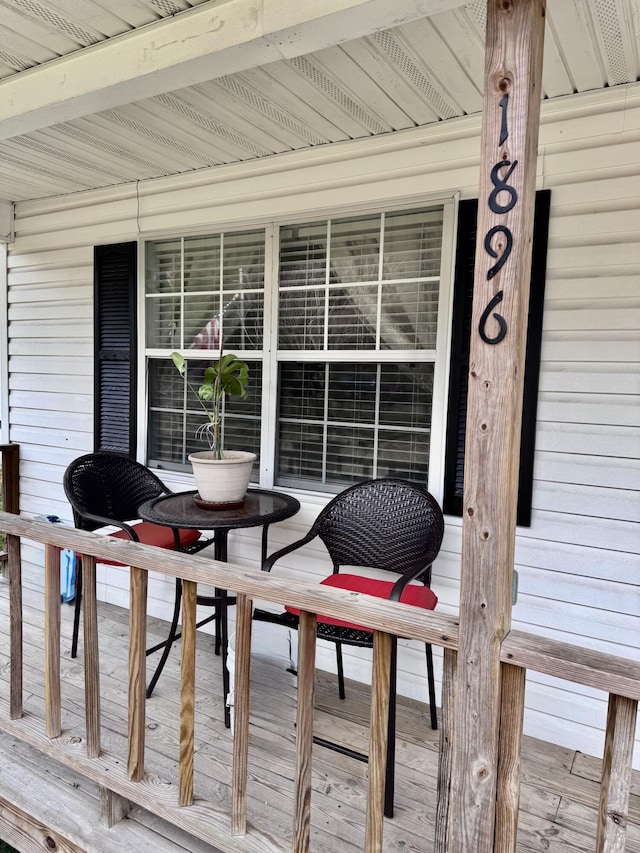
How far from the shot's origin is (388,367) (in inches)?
103

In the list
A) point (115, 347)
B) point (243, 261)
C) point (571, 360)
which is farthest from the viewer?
point (115, 347)

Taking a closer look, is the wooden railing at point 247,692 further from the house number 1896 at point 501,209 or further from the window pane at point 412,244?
the window pane at point 412,244

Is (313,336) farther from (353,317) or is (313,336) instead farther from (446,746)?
(446,746)

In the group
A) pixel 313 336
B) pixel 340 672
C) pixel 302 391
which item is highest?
pixel 313 336

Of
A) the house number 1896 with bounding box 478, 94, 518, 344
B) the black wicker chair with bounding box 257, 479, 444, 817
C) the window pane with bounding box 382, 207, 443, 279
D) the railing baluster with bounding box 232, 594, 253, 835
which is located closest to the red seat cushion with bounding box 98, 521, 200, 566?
the black wicker chair with bounding box 257, 479, 444, 817

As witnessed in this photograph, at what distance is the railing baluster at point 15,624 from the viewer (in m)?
1.87

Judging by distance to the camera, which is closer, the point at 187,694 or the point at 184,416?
the point at 187,694

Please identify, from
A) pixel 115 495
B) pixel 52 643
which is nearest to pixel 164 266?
pixel 115 495

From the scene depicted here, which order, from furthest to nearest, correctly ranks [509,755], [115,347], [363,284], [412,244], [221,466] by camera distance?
1. [115,347]
2. [363,284]
3. [412,244]
4. [221,466]
5. [509,755]

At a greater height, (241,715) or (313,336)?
(313,336)

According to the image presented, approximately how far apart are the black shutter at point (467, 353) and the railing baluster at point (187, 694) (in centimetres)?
129

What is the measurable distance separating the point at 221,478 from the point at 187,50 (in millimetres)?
1545

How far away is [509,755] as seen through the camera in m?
1.21

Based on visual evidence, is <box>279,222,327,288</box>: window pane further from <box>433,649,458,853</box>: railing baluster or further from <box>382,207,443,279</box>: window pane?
<box>433,649,458,853</box>: railing baluster
